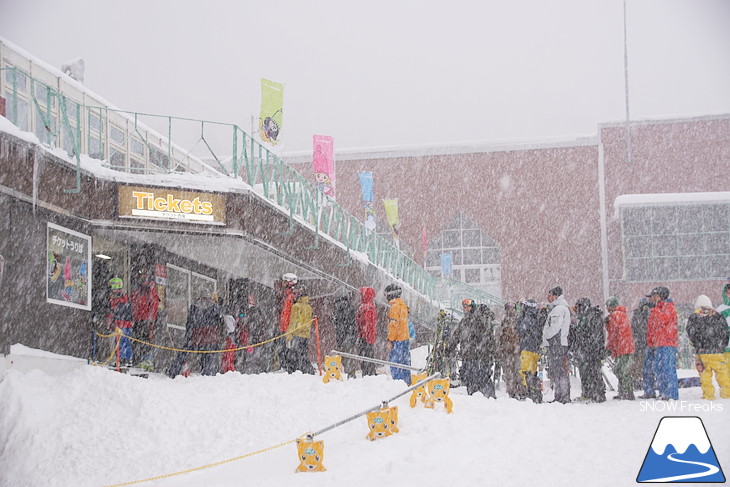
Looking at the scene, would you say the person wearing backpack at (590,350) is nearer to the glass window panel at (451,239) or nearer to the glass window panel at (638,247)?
the glass window panel at (638,247)

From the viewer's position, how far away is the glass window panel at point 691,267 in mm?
33438

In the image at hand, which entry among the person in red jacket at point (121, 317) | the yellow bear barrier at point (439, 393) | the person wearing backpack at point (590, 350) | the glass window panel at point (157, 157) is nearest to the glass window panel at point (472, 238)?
the glass window panel at point (157, 157)

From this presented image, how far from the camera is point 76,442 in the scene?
31.8 ft

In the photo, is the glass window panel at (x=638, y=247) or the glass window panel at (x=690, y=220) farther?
the glass window panel at (x=638, y=247)

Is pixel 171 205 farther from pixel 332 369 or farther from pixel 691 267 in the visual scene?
pixel 691 267

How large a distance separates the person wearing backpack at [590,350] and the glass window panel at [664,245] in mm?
23152

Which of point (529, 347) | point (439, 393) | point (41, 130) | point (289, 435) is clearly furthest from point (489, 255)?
point (289, 435)

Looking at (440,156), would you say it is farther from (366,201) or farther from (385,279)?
(385,279)

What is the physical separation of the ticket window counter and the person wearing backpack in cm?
832

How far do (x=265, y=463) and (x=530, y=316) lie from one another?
213 inches

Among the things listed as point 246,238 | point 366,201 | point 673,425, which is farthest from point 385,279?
point 673,425

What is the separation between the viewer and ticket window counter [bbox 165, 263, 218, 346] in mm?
17141

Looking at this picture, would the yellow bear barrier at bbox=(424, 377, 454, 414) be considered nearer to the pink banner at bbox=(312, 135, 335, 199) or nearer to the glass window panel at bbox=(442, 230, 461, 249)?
the pink banner at bbox=(312, 135, 335, 199)

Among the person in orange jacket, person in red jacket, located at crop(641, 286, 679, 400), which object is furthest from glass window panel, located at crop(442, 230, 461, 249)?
person in red jacket, located at crop(641, 286, 679, 400)
